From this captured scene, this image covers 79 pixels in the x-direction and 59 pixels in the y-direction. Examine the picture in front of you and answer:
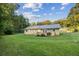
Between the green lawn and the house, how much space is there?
39 millimetres

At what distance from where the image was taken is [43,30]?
174cm

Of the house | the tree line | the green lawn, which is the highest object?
the tree line

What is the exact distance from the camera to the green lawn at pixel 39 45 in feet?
5.50

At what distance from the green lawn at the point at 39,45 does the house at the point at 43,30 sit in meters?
0.04

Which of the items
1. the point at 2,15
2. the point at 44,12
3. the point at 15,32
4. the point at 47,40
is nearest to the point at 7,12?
the point at 2,15

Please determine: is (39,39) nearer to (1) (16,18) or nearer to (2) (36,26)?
(2) (36,26)

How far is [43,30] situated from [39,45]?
5.8 inches

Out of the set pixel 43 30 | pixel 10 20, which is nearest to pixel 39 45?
pixel 43 30

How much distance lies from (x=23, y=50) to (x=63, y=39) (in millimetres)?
381

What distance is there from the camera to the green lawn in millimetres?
1678

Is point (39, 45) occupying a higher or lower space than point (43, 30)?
lower

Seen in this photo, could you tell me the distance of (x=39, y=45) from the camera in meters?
1.70

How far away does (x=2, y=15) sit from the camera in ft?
5.64

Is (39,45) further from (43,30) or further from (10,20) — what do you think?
(10,20)
